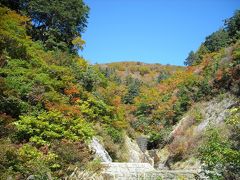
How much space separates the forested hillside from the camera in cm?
1112

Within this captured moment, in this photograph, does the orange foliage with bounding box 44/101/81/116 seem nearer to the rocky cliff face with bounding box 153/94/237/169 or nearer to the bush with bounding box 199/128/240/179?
the bush with bounding box 199/128/240/179

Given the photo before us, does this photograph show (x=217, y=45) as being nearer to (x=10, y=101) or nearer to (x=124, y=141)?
(x=124, y=141)

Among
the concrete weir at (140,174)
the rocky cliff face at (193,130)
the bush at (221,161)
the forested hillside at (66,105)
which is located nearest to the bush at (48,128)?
the forested hillside at (66,105)

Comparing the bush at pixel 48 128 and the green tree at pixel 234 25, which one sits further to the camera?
the green tree at pixel 234 25

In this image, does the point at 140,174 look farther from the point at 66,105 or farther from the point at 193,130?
the point at 193,130

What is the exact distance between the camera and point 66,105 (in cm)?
1609

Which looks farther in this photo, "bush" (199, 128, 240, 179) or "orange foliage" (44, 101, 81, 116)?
"orange foliage" (44, 101, 81, 116)

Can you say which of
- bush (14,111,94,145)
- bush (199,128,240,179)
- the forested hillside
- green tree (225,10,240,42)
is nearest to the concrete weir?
the forested hillside

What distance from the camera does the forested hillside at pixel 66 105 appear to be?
36.5 ft

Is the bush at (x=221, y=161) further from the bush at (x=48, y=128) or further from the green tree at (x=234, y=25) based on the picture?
the green tree at (x=234, y=25)

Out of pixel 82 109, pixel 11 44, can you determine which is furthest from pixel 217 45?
pixel 11 44

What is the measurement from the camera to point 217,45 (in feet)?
135

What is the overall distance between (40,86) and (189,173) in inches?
344

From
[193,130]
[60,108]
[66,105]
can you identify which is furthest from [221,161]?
[193,130]
